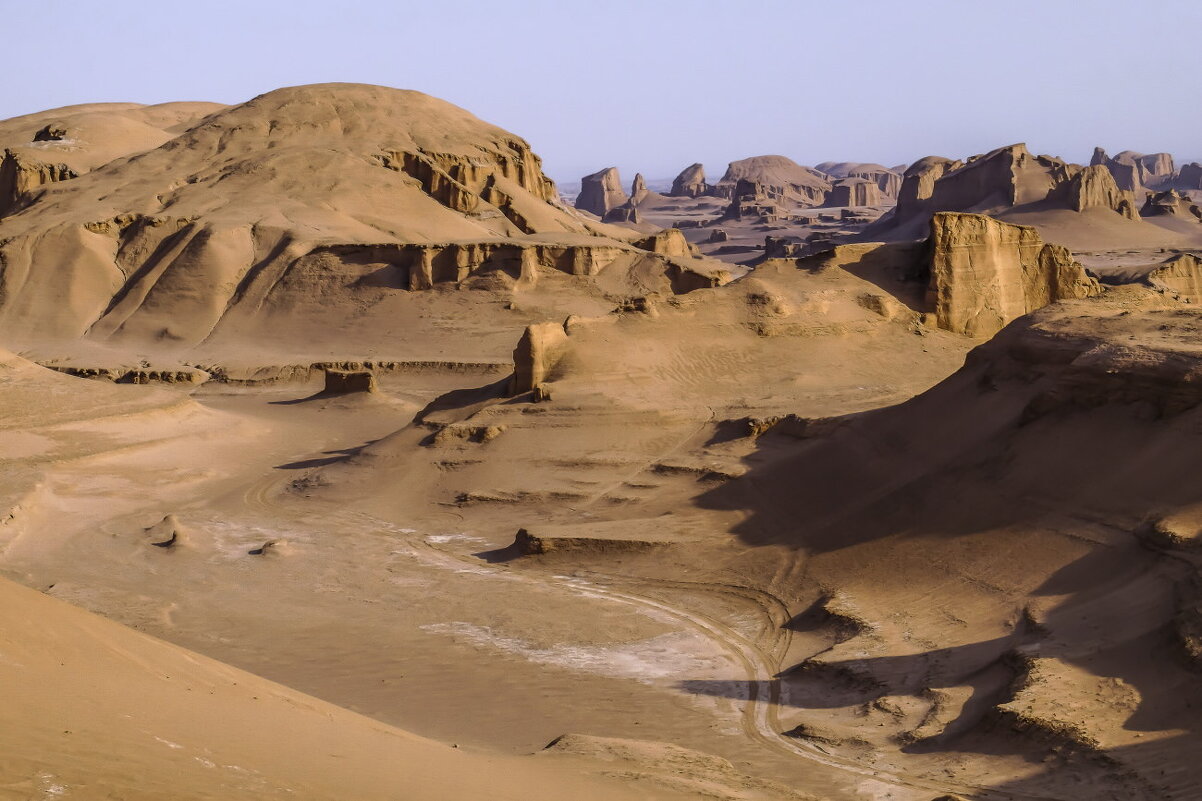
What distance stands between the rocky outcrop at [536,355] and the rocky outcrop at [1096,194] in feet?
156

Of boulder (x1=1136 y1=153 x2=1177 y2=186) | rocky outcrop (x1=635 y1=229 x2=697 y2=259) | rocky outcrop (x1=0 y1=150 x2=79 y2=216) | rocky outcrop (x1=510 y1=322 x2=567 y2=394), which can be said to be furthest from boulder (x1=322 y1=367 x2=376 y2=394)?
boulder (x1=1136 y1=153 x2=1177 y2=186)

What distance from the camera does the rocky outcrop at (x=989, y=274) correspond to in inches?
1021

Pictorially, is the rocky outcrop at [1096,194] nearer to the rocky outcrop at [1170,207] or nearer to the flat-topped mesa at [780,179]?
the rocky outcrop at [1170,207]

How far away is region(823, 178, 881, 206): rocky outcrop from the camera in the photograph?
113 m

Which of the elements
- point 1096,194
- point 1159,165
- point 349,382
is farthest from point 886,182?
point 349,382

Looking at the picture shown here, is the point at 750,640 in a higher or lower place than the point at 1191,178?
lower

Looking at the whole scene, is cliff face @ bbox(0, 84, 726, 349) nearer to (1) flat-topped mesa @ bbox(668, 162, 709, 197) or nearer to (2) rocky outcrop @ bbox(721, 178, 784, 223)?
(2) rocky outcrop @ bbox(721, 178, 784, 223)

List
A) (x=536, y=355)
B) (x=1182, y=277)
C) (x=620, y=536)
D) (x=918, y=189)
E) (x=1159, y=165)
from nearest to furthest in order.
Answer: (x=620, y=536)
(x=536, y=355)
(x=1182, y=277)
(x=918, y=189)
(x=1159, y=165)

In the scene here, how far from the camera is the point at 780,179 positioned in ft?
429

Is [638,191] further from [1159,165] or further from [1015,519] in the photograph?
[1015,519]

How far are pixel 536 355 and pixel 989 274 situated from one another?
10.6 metres

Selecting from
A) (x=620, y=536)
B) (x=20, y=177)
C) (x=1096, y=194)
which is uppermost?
(x=20, y=177)

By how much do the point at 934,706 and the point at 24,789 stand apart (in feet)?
25.3

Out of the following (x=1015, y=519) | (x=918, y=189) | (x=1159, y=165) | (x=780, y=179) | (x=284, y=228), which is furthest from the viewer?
(x=780, y=179)
